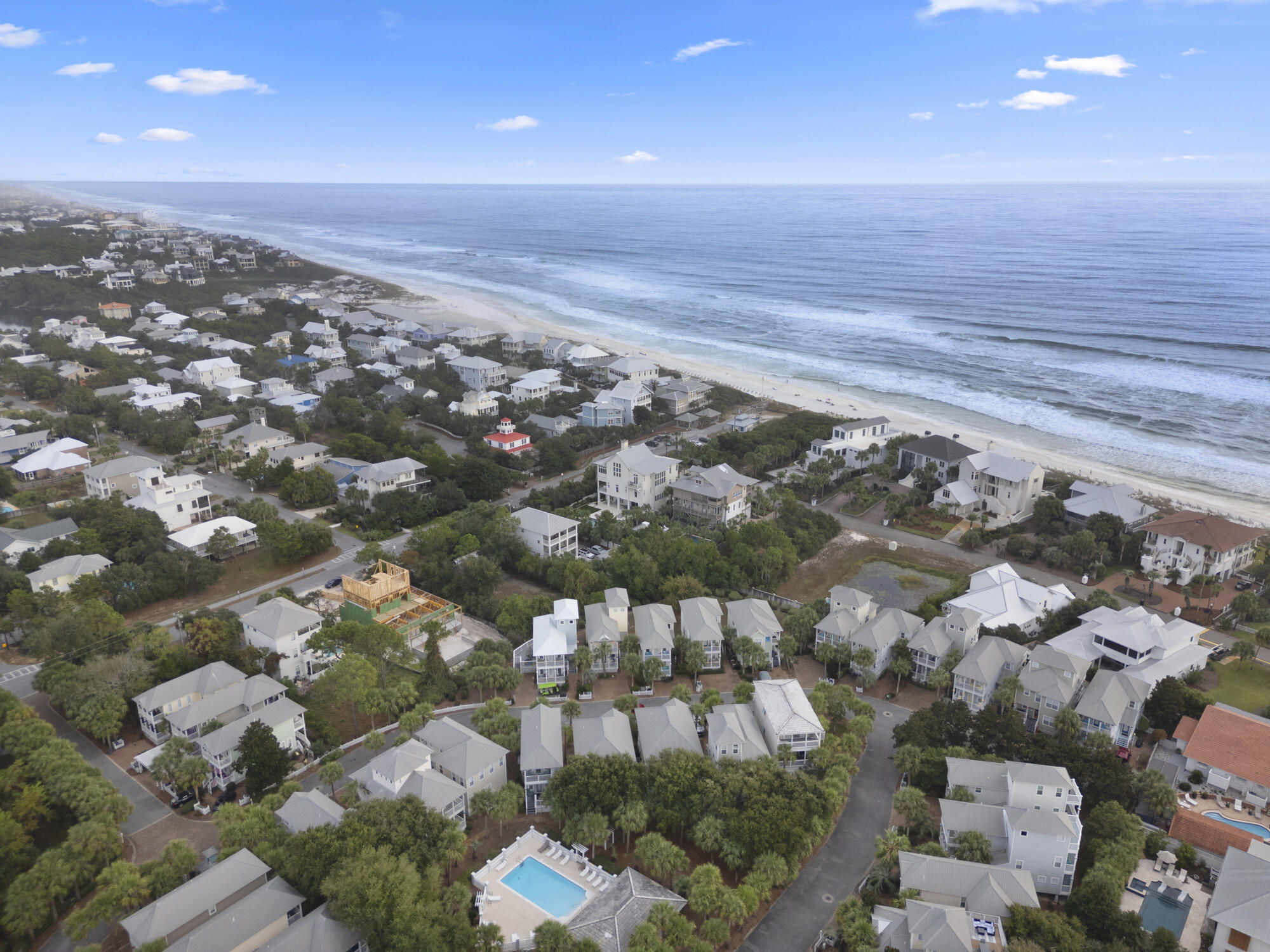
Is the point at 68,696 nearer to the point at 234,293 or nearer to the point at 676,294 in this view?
the point at 234,293

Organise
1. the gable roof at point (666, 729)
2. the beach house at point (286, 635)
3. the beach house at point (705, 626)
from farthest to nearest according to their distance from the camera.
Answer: the beach house at point (705, 626) → the beach house at point (286, 635) → the gable roof at point (666, 729)

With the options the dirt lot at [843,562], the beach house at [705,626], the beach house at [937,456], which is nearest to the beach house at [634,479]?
the dirt lot at [843,562]

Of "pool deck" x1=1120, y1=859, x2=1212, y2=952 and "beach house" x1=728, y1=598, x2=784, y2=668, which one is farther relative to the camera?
"beach house" x1=728, y1=598, x2=784, y2=668

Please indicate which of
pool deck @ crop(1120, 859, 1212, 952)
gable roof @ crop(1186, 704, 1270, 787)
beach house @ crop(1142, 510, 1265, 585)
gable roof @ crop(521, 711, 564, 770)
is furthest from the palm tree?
beach house @ crop(1142, 510, 1265, 585)

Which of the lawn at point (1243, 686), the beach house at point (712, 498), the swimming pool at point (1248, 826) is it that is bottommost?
the swimming pool at point (1248, 826)

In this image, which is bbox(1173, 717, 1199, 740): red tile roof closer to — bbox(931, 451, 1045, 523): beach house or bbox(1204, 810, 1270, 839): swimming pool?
bbox(1204, 810, 1270, 839): swimming pool

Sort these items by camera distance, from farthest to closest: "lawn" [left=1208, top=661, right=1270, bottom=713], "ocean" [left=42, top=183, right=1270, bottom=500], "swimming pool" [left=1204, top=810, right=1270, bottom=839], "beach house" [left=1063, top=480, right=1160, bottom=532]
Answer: "ocean" [left=42, top=183, right=1270, bottom=500], "beach house" [left=1063, top=480, right=1160, bottom=532], "lawn" [left=1208, top=661, right=1270, bottom=713], "swimming pool" [left=1204, top=810, right=1270, bottom=839]

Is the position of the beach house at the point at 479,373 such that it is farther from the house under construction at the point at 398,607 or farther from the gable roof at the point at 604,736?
the gable roof at the point at 604,736
